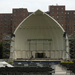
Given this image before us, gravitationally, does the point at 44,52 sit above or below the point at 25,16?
below

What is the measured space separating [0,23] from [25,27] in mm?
25579

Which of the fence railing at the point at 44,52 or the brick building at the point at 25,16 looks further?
the brick building at the point at 25,16

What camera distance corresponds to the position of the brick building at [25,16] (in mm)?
61750

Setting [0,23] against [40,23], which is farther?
[0,23]

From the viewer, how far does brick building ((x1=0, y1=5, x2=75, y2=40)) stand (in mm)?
61750

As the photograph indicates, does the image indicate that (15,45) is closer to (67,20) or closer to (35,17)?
(35,17)

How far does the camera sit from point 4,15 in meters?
66.8

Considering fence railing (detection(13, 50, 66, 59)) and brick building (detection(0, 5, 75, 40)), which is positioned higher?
brick building (detection(0, 5, 75, 40))

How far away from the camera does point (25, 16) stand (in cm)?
6262

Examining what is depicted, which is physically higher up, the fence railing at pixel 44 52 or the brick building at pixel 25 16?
the brick building at pixel 25 16

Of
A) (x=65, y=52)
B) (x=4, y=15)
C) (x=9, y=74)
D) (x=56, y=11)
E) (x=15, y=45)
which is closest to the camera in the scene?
(x=9, y=74)

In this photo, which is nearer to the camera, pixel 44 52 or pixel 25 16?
pixel 44 52

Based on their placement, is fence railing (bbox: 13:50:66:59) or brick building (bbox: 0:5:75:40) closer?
fence railing (bbox: 13:50:66:59)

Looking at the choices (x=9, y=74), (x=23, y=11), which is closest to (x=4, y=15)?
(x=23, y=11)
